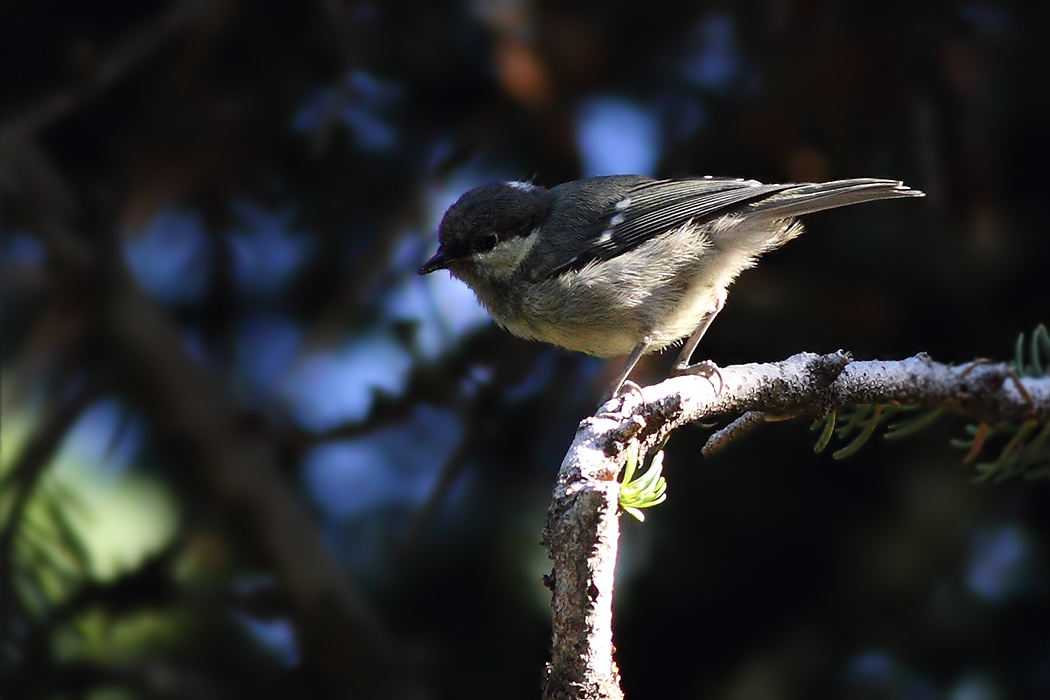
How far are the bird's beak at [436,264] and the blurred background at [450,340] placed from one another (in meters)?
0.70

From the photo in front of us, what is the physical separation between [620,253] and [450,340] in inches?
41.4

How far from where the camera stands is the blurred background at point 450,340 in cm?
352

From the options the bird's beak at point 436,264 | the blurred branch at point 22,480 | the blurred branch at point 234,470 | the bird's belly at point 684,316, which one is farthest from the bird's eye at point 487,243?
the blurred branch at point 22,480

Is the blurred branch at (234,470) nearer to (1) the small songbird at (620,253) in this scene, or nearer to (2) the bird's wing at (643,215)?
(1) the small songbird at (620,253)

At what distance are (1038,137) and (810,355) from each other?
2196mm

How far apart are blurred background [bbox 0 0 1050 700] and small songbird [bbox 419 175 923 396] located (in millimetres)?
559

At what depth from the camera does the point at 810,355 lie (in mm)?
2025

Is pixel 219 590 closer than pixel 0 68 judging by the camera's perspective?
Yes

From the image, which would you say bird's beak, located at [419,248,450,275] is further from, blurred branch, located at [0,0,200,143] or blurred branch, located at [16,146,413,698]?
blurred branch, located at [0,0,200,143]

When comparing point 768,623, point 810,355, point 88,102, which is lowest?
point 810,355

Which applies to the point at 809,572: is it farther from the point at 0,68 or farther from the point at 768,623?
the point at 0,68

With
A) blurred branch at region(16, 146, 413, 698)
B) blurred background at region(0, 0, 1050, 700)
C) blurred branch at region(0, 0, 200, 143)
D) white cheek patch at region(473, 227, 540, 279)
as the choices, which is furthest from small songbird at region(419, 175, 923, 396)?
blurred branch at region(0, 0, 200, 143)

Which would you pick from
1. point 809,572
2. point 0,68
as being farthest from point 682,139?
point 0,68

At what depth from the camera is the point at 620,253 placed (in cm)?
330
